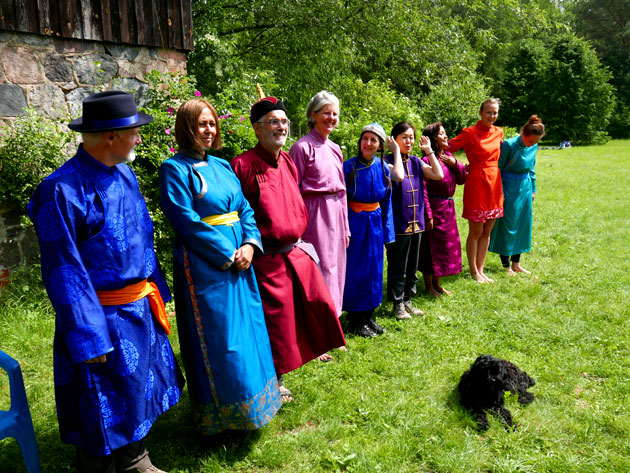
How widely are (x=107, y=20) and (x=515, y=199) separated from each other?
5180 millimetres

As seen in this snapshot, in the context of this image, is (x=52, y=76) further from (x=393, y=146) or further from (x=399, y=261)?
(x=399, y=261)

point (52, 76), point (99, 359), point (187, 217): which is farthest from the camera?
point (52, 76)

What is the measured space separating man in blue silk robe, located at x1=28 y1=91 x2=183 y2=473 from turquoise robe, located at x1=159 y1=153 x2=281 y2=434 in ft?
0.82

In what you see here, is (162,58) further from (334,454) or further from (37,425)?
(334,454)

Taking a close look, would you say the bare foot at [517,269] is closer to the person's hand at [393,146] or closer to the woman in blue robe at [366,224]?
the woman in blue robe at [366,224]

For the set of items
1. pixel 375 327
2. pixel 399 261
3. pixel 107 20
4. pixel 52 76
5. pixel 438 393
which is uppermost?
pixel 107 20

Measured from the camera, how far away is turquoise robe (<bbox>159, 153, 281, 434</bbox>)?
276cm

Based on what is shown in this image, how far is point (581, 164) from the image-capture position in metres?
16.5

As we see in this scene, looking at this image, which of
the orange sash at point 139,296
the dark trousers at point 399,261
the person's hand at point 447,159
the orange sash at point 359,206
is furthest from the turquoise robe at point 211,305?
the person's hand at point 447,159

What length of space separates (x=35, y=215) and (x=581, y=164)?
17.6m

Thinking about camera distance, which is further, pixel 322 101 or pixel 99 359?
pixel 322 101

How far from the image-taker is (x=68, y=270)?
2.19 m

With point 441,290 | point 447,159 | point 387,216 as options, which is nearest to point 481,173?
point 447,159

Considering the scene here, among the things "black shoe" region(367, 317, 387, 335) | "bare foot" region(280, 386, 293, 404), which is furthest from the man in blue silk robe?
"black shoe" region(367, 317, 387, 335)
